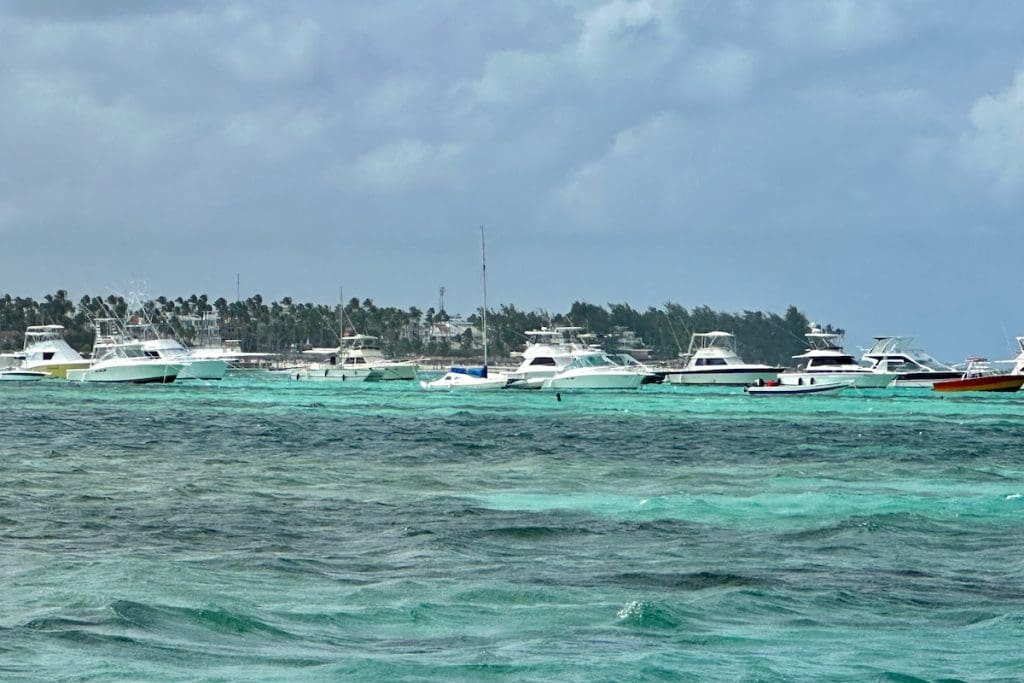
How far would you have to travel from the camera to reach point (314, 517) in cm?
2259

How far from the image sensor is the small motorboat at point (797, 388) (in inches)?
3561

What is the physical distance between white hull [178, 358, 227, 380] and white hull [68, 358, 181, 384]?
4460 millimetres

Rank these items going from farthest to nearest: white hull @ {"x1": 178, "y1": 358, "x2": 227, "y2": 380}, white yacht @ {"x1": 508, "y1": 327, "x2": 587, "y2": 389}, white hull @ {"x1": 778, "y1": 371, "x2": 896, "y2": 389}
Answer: white hull @ {"x1": 178, "y1": 358, "x2": 227, "y2": 380}
white yacht @ {"x1": 508, "y1": 327, "x2": 587, "y2": 389}
white hull @ {"x1": 778, "y1": 371, "x2": 896, "y2": 389}

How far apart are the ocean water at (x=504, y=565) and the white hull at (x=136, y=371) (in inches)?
2789

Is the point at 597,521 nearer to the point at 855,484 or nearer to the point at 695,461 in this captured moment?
the point at 855,484

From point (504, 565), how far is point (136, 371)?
311 feet

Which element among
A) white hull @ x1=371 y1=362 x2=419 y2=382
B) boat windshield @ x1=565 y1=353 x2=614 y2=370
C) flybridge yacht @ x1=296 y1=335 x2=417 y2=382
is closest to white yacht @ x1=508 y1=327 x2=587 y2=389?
boat windshield @ x1=565 y1=353 x2=614 y2=370

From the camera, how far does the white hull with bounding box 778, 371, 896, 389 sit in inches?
3905

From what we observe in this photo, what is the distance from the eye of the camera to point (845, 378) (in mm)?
101438

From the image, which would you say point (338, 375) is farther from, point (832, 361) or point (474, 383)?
point (832, 361)

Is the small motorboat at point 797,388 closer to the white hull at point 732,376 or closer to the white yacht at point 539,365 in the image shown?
the white hull at point 732,376

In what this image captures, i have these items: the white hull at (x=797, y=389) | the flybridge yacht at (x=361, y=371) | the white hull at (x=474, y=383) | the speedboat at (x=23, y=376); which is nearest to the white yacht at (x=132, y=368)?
the white hull at (x=474, y=383)

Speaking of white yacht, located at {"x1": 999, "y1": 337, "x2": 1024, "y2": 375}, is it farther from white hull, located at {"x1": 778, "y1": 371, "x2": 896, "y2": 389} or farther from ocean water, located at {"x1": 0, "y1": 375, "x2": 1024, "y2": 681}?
ocean water, located at {"x1": 0, "y1": 375, "x2": 1024, "y2": 681}

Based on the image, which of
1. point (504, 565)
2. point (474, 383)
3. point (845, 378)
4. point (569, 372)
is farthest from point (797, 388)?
point (504, 565)
